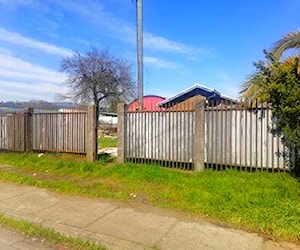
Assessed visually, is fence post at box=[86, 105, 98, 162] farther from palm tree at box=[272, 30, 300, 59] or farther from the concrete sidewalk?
palm tree at box=[272, 30, 300, 59]

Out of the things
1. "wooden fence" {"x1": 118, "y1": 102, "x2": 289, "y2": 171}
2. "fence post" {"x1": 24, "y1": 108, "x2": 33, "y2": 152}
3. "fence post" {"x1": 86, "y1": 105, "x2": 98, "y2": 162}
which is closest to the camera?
"wooden fence" {"x1": 118, "y1": 102, "x2": 289, "y2": 171}

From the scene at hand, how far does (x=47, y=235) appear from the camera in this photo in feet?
14.1

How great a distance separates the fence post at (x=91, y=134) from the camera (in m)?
9.35

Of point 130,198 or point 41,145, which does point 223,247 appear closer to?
point 130,198

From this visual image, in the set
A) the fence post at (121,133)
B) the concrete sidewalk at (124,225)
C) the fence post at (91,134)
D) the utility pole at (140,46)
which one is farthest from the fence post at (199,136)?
the fence post at (91,134)

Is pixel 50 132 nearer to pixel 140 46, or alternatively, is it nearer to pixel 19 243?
pixel 140 46

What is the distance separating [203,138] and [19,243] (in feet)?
16.6

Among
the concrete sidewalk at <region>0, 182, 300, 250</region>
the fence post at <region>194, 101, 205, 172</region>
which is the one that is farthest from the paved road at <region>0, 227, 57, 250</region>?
the fence post at <region>194, 101, 205, 172</region>

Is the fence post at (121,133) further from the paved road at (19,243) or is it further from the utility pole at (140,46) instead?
the paved road at (19,243)

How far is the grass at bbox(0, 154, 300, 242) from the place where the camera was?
475cm

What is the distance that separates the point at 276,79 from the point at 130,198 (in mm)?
3742

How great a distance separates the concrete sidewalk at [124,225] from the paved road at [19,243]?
417 millimetres

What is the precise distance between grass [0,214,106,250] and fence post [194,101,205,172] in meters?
4.36

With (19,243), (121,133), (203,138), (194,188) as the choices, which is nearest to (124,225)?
(19,243)
